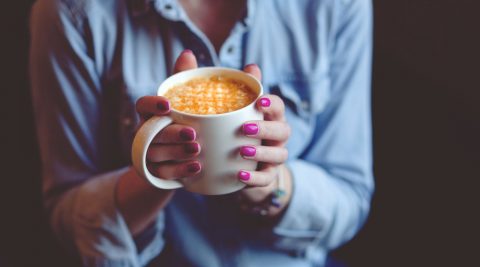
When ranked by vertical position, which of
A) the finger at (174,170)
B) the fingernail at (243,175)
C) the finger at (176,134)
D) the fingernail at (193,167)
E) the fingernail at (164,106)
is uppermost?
the fingernail at (164,106)

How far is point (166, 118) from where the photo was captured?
0.56m

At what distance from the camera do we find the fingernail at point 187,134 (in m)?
0.54

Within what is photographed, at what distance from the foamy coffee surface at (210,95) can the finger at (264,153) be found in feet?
0.20

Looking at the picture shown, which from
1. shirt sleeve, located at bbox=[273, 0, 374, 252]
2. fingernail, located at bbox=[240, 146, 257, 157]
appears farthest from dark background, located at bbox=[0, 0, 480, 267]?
fingernail, located at bbox=[240, 146, 257, 157]

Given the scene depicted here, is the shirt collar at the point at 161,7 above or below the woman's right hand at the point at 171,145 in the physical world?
above

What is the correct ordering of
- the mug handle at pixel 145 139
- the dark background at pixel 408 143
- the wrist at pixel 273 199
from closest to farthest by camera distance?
1. the mug handle at pixel 145 139
2. the wrist at pixel 273 199
3. the dark background at pixel 408 143

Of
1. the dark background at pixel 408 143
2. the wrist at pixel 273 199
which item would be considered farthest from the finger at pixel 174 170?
the dark background at pixel 408 143

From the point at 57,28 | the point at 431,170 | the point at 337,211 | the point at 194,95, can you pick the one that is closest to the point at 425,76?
the point at 431,170

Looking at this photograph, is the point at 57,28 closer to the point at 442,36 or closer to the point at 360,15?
the point at 360,15

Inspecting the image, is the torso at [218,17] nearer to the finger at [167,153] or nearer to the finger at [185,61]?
the finger at [185,61]

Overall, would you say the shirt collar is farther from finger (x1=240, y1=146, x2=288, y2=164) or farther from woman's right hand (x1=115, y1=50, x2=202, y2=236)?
finger (x1=240, y1=146, x2=288, y2=164)

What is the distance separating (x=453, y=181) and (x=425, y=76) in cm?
29

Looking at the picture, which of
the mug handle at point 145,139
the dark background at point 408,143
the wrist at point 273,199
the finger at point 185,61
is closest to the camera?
the mug handle at point 145,139

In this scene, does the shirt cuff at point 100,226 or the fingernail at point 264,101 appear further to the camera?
the shirt cuff at point 100,226
